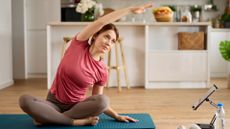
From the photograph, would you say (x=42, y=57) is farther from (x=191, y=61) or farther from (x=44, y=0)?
(x=191, y=61)

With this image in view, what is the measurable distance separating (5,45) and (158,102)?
2.30m

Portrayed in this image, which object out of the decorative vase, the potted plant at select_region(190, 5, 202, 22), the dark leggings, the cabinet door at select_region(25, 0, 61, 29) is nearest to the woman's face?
the dark leggings

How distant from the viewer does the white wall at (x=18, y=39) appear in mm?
5852

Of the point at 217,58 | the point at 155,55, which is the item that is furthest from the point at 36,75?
the point at 217,58

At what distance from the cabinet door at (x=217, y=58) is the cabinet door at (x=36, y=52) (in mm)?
2793

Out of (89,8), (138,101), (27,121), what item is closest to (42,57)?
(89,8)

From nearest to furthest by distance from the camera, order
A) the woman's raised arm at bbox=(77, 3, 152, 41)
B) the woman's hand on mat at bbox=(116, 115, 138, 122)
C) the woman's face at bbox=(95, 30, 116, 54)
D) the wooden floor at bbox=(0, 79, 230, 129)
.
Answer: the woman's raised arm at bbox=(77, 3, 152, 41) → the woman's face at bbox=(95, 30, 116, 54) → the woman's hand on mat at bbox=(116, 115, 138, 122) → the wooden floor at bbox=(0, 79, 230, 129)

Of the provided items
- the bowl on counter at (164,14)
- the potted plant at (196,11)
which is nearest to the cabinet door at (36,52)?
the bowl on counter at (164,14)

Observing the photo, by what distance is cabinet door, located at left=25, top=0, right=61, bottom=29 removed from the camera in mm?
5914

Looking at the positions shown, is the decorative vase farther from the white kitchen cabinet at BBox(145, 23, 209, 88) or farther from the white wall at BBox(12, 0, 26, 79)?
the white wall at BBox(12, 0, 26, 79)

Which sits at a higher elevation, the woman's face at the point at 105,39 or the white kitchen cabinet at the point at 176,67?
the woman's face at the point at 105,39

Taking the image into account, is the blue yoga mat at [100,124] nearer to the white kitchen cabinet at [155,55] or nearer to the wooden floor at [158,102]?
the wooden floor at [158,102]

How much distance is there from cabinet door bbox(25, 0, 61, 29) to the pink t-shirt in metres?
3.81

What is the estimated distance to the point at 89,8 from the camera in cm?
462
